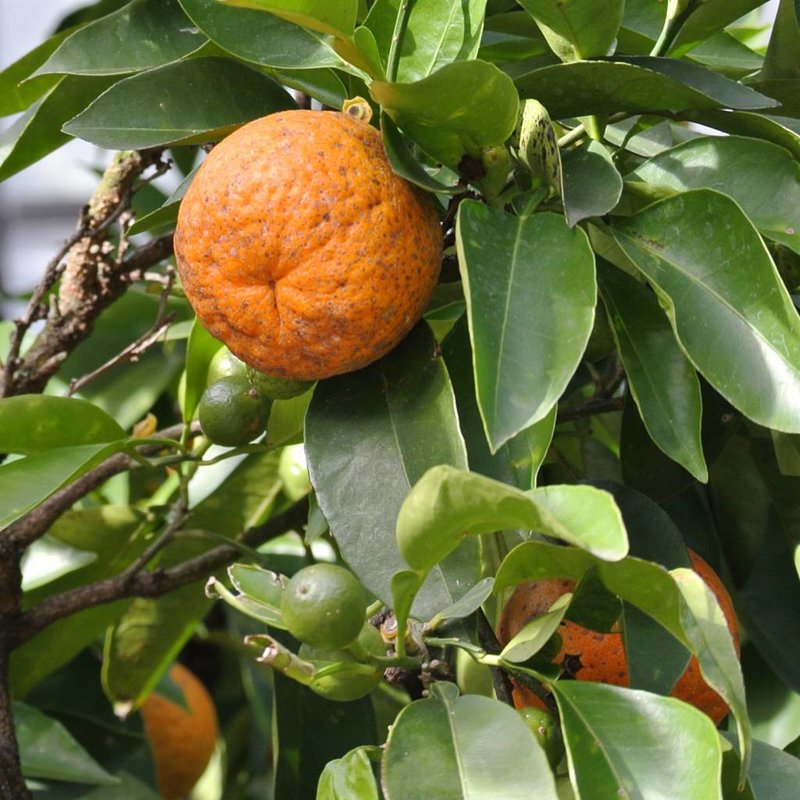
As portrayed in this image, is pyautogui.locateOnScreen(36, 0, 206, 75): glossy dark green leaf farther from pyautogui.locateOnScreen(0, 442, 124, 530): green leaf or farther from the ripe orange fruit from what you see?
the ripe orange fruit

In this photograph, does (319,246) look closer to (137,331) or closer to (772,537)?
(772,537)

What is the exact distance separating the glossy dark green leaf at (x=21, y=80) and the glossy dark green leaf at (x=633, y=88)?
1.26ft

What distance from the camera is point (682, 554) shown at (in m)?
0.64

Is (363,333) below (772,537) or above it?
above

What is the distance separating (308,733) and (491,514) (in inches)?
15.6

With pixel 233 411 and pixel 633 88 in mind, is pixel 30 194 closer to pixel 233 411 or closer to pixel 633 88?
pixel 233 411

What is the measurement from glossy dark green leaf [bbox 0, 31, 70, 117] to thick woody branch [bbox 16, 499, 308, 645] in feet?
1.12

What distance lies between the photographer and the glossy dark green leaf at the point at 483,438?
579mm

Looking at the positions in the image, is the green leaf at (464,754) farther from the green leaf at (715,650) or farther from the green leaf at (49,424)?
the green leaf at (49,424)

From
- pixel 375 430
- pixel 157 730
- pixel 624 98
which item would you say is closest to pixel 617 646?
pixel 375 430

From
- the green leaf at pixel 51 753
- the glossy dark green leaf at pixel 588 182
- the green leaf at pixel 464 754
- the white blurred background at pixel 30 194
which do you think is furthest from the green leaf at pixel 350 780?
the white blurred background at pixel 30 194

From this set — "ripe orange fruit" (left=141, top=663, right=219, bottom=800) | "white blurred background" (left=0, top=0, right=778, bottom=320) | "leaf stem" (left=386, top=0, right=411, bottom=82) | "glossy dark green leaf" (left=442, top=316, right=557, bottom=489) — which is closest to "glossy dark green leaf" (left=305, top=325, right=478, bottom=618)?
"glossy dark green leaf" (left=442, top=316, right=557, bottom=489)

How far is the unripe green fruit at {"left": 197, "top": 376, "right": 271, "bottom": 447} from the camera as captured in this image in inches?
27.9

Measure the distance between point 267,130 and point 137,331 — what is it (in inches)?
24.0
